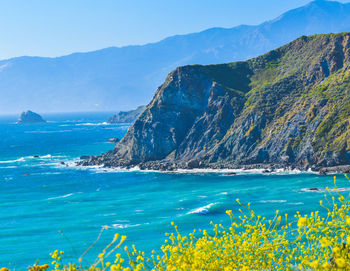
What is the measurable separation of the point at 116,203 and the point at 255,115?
54674mm

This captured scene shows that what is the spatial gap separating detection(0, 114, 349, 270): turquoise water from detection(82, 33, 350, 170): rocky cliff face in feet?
31.9

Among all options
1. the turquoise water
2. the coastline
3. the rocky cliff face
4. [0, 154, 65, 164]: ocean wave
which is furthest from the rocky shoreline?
[0, 154, 65, 164]: ocean wave

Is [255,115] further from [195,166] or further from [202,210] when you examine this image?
[202,210]

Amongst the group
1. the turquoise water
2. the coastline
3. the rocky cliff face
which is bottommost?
the turquoise water

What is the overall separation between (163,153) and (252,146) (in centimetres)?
2744

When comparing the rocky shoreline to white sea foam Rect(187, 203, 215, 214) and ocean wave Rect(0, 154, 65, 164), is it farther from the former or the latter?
white sea foam Rect(187, 203, 215, 214)

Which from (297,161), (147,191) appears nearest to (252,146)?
(297,161)

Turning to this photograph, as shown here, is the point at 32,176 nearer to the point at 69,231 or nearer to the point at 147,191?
the point at 147,191

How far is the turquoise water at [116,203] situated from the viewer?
60688mm

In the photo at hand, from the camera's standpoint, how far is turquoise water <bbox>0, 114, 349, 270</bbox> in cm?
6069

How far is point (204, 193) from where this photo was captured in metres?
86.5

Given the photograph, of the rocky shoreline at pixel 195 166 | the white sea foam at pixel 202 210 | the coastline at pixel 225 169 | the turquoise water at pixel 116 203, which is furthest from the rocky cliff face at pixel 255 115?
the white sea foam at pixel 202 210

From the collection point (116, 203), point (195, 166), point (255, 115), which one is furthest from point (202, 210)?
point (255, 115)

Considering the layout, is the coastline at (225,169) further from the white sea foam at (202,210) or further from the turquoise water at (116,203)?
the white sea foam at (202,210)
